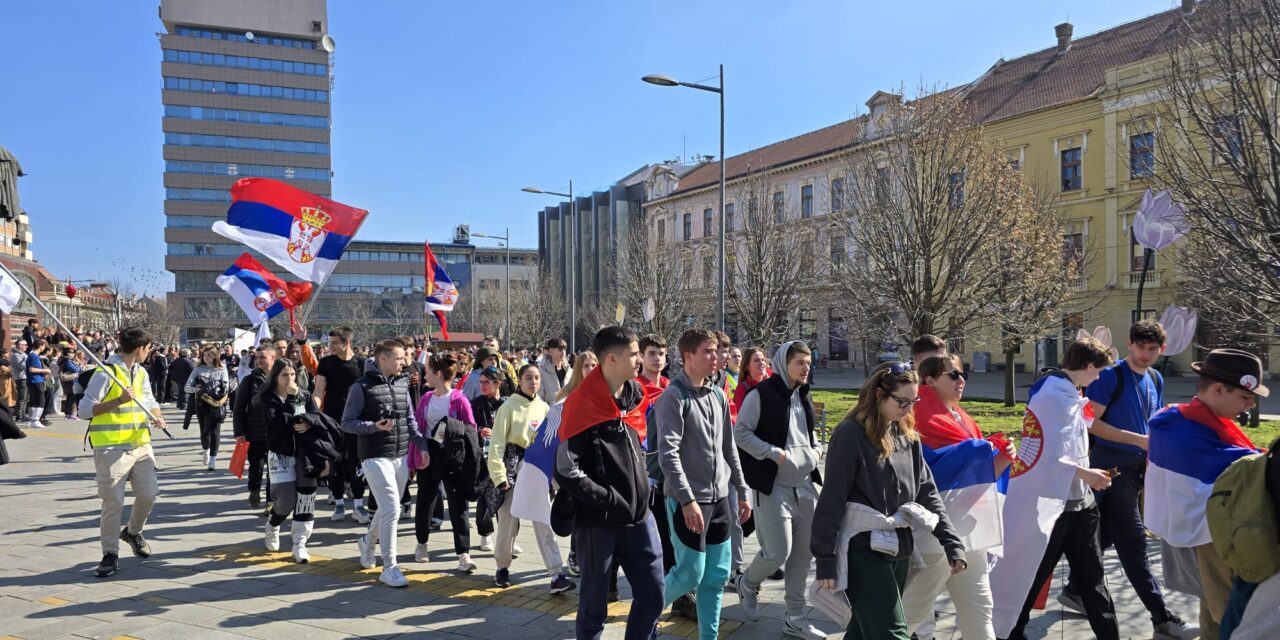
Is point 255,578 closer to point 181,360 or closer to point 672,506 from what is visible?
point 672,506

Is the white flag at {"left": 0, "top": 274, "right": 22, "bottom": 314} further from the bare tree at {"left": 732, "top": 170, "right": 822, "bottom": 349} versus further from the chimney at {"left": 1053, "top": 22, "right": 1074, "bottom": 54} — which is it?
the chimney at {"left": 1053, "top": 22, "right": 1074, "bottom": 54}

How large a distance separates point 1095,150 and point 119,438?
128 ft

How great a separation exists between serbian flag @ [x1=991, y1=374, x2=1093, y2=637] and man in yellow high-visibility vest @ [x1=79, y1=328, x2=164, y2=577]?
6.21m

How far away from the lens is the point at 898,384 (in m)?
3.72

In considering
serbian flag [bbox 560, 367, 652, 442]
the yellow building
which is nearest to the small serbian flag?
serbian flag [bbox 560, 367, 652, 442]

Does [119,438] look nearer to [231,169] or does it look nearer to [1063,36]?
[1063,36]

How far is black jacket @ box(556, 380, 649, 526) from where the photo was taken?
13.6 feet

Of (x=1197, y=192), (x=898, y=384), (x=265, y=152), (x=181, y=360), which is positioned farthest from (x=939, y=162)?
(x=265, y=152)

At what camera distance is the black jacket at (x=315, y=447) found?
711 cm

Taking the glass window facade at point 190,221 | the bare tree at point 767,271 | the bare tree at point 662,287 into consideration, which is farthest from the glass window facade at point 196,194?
the bare tree at point 767,271

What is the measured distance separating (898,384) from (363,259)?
9924cm

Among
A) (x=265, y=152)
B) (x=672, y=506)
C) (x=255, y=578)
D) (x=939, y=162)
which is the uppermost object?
(x=265, y=152)

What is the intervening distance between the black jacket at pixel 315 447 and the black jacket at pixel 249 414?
136 cm

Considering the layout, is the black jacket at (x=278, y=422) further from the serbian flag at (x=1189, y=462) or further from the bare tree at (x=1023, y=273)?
the bare tree at (x=1023, y=273)
